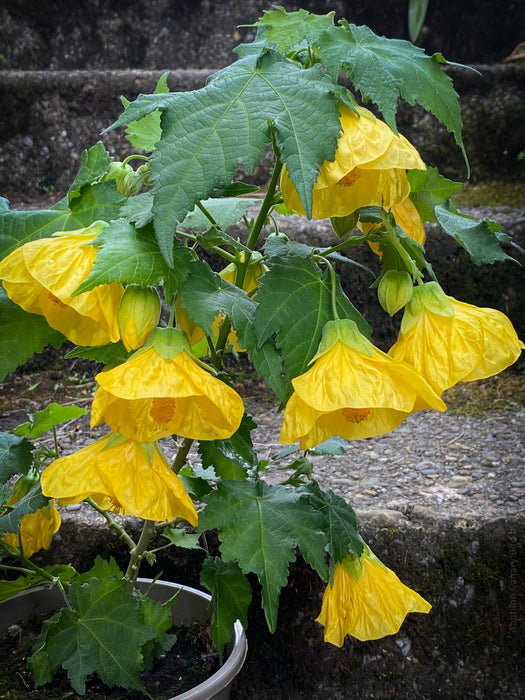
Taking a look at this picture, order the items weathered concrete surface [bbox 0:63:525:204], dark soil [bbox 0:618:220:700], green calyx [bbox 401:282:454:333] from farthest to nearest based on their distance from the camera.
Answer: weathered concrete surface [bbox 0:63:525:204]
dark soil [bbox 0:618:220:700]
green calyx [bbox 401:282:454:333]

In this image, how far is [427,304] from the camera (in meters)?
0.59

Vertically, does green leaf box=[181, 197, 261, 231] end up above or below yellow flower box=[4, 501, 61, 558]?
above

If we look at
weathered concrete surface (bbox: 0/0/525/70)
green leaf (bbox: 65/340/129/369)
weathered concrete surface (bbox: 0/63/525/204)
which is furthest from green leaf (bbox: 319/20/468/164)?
weathered concrete surface (bbox: 0/0/525/70)

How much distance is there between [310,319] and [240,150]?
0.17m

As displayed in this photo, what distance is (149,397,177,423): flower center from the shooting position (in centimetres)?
55

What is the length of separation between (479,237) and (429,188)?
7 cm

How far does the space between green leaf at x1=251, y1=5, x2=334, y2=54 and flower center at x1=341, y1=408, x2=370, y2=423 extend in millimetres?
288

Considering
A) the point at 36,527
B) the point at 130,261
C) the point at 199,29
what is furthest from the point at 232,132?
the point at 199,29

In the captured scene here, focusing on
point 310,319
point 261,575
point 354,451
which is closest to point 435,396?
point 310,319

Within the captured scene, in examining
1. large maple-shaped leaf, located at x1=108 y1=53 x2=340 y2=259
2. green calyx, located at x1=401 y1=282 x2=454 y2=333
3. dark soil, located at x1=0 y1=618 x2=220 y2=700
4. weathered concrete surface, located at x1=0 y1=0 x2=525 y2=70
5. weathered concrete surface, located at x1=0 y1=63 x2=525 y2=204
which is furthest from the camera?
weathered concrete surface, located at x1=0 y1=0 x2=525 y2=70

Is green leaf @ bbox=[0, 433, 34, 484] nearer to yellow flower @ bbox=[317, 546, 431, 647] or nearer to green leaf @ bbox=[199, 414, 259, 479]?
green leaf @ bbox=[199, 414, 259, 479]

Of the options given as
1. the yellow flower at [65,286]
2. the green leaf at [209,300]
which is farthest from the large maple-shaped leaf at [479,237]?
the yellow flower at [65,286]

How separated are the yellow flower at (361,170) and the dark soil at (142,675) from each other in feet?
1.90

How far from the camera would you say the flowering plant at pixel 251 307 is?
0.50 m
